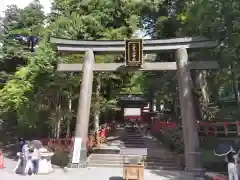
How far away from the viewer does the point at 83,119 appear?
13.3 meters

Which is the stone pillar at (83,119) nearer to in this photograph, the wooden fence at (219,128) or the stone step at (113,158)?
the stone step at (113,158)

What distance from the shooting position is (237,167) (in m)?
8.84

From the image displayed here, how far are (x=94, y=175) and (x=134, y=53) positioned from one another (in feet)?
20.3

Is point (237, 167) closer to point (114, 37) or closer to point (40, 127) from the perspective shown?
point (114, 37)

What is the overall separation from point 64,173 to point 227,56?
9.30 m

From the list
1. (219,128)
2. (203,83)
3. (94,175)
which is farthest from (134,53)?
(203,83)

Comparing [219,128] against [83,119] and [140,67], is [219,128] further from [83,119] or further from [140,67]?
[83,119]

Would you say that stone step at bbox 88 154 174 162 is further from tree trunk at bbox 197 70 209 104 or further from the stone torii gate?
tree trunk at bbox 197 70 209 104

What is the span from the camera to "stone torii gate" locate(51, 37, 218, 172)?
489 inches

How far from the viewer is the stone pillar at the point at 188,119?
11844 mm

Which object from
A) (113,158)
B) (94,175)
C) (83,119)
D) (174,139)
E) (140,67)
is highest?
(140,67)

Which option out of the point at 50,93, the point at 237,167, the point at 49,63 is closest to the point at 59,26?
the point at 49,63

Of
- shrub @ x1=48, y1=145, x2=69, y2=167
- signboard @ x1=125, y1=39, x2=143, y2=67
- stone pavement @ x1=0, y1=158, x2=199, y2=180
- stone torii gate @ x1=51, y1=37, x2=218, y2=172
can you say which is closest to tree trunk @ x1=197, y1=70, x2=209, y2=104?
stone torii gate @ x1=51, y1=37, x2=218, y2=172

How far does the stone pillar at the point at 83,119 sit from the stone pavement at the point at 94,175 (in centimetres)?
53
